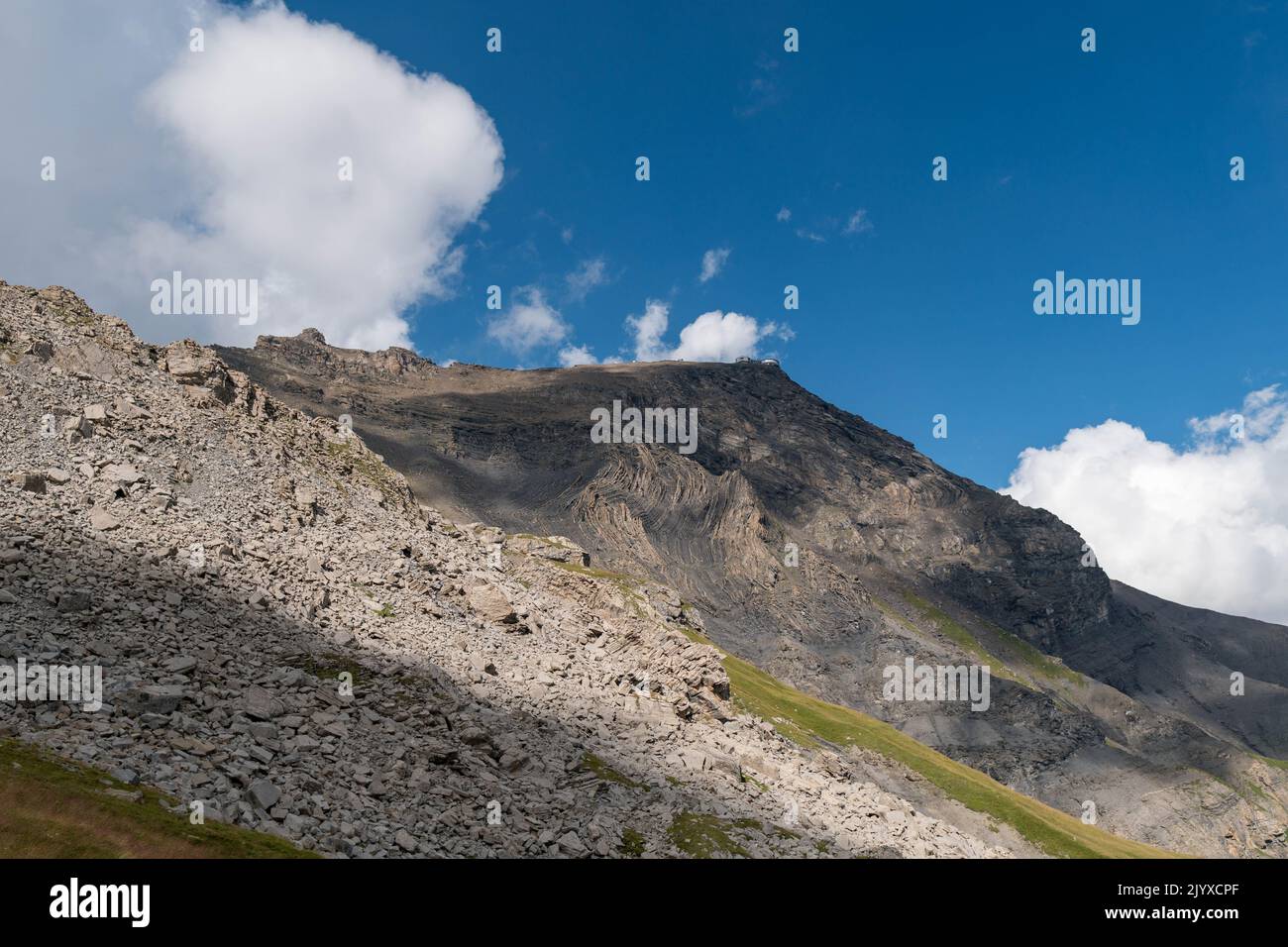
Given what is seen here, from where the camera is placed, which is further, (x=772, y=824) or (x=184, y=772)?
(x=772, y=824)

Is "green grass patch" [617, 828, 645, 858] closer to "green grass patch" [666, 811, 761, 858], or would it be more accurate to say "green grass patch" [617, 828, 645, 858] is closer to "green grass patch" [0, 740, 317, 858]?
"green grass patch" [666, 811, 761, 858]

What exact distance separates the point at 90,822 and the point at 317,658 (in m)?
17.5

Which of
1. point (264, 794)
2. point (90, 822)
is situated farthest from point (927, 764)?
point (90, 822)

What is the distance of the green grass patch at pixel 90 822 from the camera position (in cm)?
2227

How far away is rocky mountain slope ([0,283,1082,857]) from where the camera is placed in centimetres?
3102

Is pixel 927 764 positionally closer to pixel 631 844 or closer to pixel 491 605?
pixel 491 605

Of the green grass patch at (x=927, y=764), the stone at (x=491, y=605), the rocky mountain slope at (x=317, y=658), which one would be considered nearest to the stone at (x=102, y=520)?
the rocky mountain slope at (x=317, y=658)

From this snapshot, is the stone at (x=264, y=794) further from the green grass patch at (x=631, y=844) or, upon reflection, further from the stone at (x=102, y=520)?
the stone at (x=102, y=520)
